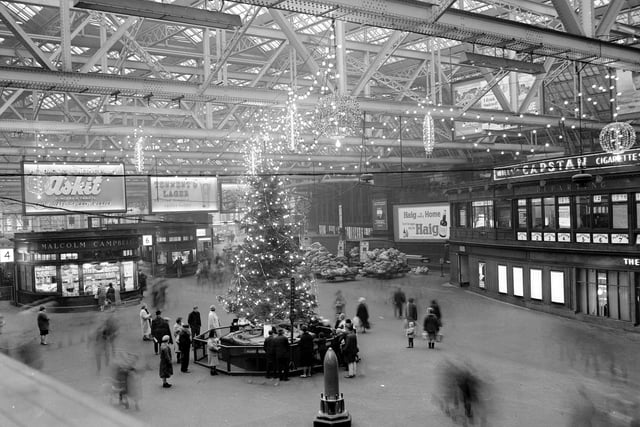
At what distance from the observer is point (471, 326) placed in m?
20.4

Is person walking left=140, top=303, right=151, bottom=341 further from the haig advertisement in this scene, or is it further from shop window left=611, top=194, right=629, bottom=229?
the haig advertisement

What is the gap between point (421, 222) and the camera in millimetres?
42406

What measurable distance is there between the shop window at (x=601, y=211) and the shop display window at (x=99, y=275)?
858 inches

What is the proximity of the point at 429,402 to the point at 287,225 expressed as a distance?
844 centimetres

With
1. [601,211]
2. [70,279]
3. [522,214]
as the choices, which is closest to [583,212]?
[601,211]

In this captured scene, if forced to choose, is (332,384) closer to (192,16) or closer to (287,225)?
(192,16)

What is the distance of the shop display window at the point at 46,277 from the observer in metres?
27.3

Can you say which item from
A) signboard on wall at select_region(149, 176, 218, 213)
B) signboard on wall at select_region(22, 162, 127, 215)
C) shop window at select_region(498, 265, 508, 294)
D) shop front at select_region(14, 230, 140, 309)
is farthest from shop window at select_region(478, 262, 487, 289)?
shop front at select_region(14, 230, 140, 309)

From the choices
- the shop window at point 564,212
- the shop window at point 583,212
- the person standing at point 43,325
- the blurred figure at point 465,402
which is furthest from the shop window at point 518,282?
the person standing at point 43,325

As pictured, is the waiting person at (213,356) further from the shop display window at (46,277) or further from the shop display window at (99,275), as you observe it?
the shop display window at (46,277)

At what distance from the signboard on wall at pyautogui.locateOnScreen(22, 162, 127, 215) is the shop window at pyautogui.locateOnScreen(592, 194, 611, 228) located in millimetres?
18510

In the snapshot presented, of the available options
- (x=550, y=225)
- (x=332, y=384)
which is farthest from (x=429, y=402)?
(x=550, y=225)

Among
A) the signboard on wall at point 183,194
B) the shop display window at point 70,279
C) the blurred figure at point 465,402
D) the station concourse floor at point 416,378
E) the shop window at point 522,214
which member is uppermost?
the signboard on wall at point 183,194

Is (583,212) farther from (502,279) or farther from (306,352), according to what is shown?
(306,352)
